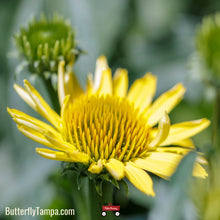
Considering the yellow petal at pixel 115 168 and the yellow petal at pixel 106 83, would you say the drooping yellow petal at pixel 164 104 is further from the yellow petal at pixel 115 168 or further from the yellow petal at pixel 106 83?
the yellow petal at pixel 115 168

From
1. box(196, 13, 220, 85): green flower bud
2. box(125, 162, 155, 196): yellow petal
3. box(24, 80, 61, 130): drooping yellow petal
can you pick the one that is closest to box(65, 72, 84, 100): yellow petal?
box(24, 80, 61, 130): drooping yellow petal

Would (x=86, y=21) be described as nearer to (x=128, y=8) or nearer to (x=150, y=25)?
(x=128, y=8)

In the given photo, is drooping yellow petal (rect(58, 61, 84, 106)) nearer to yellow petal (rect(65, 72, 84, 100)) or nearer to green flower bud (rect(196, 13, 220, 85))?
yellow petal (rect(65, 72, 84, 100))

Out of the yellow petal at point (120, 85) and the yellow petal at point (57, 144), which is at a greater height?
the yellow petal at point (120, 85)

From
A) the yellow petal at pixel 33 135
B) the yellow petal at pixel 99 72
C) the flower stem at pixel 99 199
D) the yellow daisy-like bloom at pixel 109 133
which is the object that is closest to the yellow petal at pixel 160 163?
the yellow daisy-like bloom at pixel 109 133

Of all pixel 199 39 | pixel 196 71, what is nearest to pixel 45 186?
pixel 196 71

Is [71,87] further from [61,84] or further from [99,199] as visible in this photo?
[99,199]
